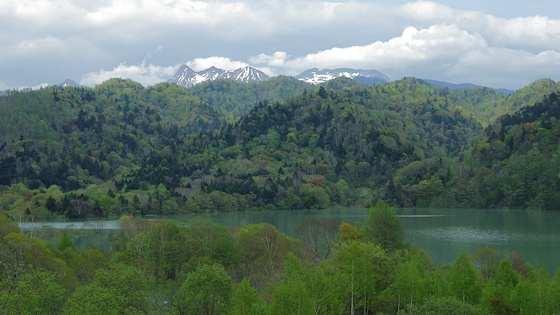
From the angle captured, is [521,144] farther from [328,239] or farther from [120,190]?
[328,239]

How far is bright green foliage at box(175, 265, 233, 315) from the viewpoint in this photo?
1629 inches

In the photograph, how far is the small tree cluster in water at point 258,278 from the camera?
3778 centimetres

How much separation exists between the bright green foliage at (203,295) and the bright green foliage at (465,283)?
1673 cm

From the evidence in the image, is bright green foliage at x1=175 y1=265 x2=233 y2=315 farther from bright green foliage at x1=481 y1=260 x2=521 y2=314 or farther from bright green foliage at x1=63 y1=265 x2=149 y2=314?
bright green foliage at x1=481 y1=260 x2=521 y2=314

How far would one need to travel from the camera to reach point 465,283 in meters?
47.9

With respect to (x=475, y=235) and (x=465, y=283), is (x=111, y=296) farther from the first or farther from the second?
(x=475, y=235)

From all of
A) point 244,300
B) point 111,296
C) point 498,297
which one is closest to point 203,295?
point 244,300

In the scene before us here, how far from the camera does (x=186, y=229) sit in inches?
2995

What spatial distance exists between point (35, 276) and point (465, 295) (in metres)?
29.0

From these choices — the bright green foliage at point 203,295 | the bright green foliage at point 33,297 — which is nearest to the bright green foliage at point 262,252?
the bright green foliage at point 203,295

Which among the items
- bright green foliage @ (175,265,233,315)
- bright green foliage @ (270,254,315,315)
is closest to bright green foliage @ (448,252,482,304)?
bright green foliage @ (270,254,315,315)

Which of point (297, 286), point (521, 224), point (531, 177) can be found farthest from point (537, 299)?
point (531, 177)

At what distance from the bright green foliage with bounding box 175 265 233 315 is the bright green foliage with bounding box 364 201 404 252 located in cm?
3156

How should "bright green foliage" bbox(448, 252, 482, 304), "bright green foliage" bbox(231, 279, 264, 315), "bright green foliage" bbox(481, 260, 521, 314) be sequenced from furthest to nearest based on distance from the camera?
1. "bright green foliage" bbox(448, 252, 482, 304)
2. "bright green foliage" bbox(481, 260, 521, 314)
3. "bright green foliage" bbox(231, 279, 264, 315)
